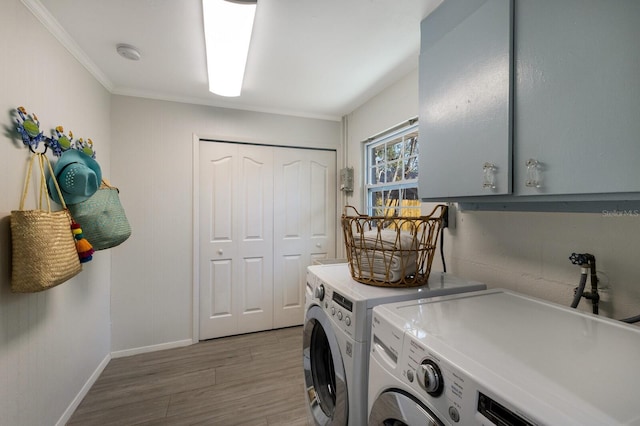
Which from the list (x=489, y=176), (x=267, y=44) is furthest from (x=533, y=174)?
(x=267, y=44)

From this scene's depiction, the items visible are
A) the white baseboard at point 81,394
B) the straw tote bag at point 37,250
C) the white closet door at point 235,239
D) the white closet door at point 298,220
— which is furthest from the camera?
the white closet door at point 298,220

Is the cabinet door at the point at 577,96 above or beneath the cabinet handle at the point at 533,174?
above

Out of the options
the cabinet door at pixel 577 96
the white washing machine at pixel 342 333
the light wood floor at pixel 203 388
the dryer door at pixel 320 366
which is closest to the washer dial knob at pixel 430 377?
the white washing machine at pixel 342 333

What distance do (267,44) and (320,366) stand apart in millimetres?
1934

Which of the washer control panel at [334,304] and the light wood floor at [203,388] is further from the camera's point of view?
the light wood floor at [203,388]

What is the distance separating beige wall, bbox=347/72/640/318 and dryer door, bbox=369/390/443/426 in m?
0.84

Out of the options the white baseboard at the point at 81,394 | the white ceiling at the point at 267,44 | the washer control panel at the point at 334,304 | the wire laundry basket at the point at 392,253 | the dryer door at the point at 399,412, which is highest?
the white ceiling at the point at 267,44

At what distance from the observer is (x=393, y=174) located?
2354 millimetres

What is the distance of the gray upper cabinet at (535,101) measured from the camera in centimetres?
68

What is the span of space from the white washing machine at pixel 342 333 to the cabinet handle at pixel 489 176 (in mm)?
467

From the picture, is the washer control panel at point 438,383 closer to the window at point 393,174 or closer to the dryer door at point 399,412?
the dryer door at point 399,412

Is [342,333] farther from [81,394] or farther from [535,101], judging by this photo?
[81,394]

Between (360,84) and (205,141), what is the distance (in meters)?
1.53

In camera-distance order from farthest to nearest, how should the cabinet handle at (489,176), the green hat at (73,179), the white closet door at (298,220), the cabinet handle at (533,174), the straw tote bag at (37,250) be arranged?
the white closet door at (298,220), the green hat at (73,179), the straw tote bag at (37,250), the cabinet handle at (489,176), the cabinet handle at (533,174)
